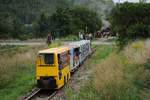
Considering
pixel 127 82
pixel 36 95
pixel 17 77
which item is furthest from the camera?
Result: pixel 17 77

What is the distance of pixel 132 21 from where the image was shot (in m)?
24.4

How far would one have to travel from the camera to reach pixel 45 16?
49406 millimetres

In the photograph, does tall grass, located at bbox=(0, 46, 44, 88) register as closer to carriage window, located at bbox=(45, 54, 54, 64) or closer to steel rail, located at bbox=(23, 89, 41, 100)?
steel rail, located at bbox=(23, 89, 41, 100)

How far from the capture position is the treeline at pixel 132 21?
2289 cm

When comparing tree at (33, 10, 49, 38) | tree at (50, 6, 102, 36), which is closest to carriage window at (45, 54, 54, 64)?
tree at (50, 6, 102, 36)

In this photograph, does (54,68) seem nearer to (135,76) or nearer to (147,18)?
(135,76)

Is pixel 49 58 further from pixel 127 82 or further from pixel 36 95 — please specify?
pixel 127 82

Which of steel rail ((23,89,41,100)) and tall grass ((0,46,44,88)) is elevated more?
tall grass ((0,46,44,88))

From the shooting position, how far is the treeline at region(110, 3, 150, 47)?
22.9m

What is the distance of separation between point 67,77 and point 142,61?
15.9ft

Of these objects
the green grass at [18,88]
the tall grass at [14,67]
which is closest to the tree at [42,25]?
the tall grass at [14,67]

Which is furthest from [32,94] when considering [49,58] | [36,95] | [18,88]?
[49,58]

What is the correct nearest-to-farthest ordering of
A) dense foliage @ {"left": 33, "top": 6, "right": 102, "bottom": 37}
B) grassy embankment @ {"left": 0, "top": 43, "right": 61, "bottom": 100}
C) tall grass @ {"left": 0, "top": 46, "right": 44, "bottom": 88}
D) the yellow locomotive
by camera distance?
the yellow locomotive → grassy embankment @ {"left": 0, "top": 43, "right": 61, "bottom": 100} → tall grass @ {"left": 0, "top": 46, "right": 44, "bottom": 88} → dense foliage @ {"left": 33, "top": 6, "right": 102, "bottom": 37}

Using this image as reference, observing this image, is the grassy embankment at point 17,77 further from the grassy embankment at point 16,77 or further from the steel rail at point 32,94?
the steel rail at point 32,94
